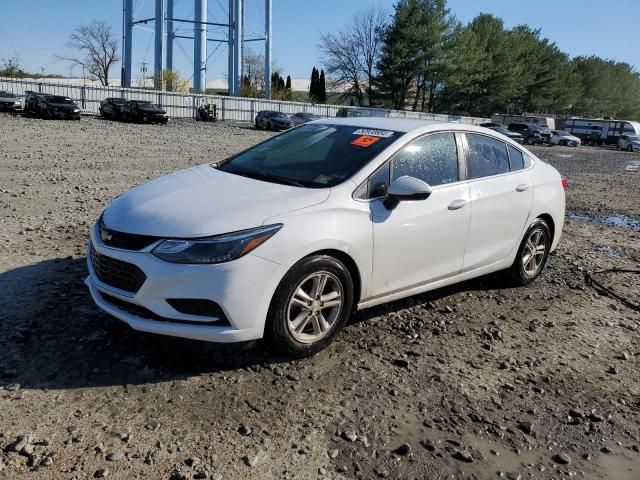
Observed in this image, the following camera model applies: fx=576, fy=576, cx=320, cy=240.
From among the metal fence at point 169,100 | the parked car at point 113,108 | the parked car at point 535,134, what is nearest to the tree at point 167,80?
the metal fence at point 169,100

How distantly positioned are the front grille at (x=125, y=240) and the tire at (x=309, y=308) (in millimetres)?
828

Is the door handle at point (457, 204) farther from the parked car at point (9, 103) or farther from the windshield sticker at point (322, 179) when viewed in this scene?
the parked car at point (9, 103)

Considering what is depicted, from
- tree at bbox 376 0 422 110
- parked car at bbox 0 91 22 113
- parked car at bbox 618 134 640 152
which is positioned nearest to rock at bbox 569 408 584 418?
parked car at bbox 0 91 22 113

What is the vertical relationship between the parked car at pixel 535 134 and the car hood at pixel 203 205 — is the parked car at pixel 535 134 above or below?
above

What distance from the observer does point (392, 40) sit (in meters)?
61.0

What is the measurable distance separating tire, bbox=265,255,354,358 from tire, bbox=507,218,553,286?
2.21 m

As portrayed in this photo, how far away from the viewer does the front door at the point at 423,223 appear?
400 centimetres

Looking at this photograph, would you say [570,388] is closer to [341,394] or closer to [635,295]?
[341,394]

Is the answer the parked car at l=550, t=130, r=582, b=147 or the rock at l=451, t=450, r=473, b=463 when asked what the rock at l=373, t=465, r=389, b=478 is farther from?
the parked car at l=550, t=130, r=582, b=147

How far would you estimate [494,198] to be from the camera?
Answer: 16.0 ft

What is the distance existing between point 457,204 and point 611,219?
22.0ft

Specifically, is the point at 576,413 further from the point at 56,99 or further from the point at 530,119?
the point at 530,119

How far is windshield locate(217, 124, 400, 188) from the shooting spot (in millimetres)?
4121

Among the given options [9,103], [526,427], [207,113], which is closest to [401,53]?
[207,113]
